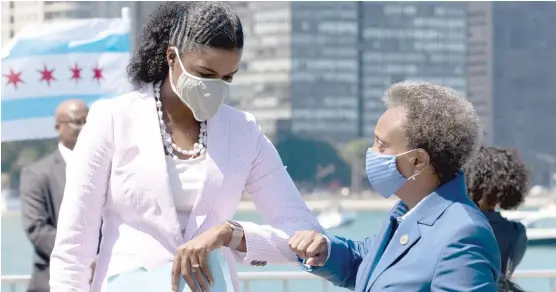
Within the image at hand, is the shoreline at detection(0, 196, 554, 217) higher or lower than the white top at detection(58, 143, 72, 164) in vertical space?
lower

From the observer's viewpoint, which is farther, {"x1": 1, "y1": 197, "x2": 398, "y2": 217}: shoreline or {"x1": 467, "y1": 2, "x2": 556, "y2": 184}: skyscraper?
{"x1": 467, "y1": 2, "x2": 556, "y2": 184}: skyscraper

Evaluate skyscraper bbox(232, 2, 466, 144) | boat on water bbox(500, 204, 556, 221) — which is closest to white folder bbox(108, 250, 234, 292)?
boat on water bbox(500, 204, 556, 221)

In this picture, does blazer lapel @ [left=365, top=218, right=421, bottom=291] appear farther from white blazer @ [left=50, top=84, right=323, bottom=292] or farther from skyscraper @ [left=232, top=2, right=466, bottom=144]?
skyscraper @ [left=232, top=2, right=466, bottom=144]

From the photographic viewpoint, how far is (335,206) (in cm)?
6738

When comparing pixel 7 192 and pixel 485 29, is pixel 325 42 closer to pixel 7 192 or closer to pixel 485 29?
pixel 485 29

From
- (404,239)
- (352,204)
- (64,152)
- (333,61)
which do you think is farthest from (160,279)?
(333,61)

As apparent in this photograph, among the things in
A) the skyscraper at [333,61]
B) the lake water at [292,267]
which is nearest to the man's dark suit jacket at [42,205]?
the lake water at [292,267]

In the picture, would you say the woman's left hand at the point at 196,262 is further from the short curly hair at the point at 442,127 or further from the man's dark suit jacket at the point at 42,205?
the man's dark suit jacket at the point at 42,205

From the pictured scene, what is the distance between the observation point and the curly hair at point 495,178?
3756 mm

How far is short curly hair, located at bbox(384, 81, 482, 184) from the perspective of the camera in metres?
2.31

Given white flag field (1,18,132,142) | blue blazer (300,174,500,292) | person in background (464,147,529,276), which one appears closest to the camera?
blue blazer (300,174,500,292)

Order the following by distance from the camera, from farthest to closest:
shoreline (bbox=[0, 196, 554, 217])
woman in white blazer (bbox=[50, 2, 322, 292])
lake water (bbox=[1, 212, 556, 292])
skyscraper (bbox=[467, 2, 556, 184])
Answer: skyscraper (bbox=[467, 2, 556, 184])
shoreline (bbox=[0, 196, 554, 217])
lake water (bbox=[1, 212, 556, 292])
woman in white blazer (bbox=[50, 2, 322, 292])

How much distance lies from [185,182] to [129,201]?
12 centimetres

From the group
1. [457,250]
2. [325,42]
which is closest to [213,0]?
[457,250]
